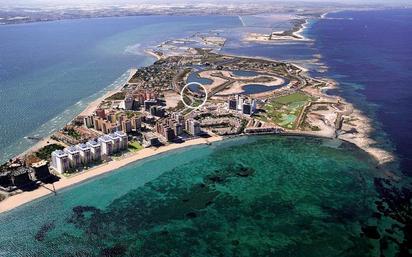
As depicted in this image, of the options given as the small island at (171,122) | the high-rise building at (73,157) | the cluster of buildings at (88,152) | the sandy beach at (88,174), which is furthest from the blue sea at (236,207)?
the cluster of buildings at (88,152)

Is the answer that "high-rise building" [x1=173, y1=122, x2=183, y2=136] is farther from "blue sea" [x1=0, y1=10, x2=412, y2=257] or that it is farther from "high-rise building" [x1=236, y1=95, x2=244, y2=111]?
"high-rise building" [x1=236, y1=95, x2=244, y2=111]

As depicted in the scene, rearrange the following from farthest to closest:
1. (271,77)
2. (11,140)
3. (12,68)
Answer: (12,68), (271,77), (11,140)

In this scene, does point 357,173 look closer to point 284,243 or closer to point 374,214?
point 374,214

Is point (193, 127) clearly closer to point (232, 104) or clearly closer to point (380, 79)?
point (232, 104)

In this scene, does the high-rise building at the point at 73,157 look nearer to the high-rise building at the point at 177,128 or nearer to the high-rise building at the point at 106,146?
the high-rise building at the point at 106,146

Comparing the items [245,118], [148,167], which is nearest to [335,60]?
[245,118]

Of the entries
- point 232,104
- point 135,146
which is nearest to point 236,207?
point 135,146
